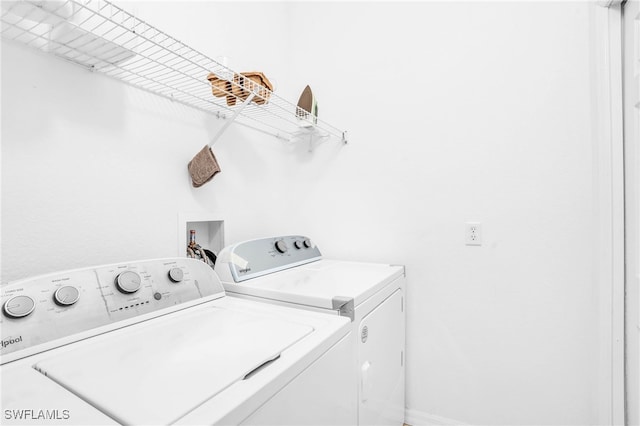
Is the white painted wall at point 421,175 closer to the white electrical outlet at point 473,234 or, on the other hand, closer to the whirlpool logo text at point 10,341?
the white electrical outlet at point 473,234

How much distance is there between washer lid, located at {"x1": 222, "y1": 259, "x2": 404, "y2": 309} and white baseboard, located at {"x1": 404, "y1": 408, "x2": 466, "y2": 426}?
80 cm

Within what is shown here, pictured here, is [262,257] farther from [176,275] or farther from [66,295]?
[66,295]

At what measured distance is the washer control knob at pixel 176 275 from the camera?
1.05 metres

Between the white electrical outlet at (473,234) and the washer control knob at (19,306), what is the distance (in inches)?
66.8

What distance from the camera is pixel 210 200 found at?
152cm

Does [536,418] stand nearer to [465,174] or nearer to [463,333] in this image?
[463,333]

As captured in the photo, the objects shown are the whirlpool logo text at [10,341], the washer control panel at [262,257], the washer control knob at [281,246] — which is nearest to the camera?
the whirlpool logo text at [10,341]

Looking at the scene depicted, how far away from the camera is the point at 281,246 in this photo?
1614mm

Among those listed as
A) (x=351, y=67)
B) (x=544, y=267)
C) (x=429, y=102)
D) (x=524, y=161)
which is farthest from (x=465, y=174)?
(x=351, y=67)

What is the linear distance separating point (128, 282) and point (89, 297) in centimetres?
10

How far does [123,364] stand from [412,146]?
160 cm

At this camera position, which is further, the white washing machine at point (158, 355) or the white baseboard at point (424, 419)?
the white baseboard at point (424, 419)

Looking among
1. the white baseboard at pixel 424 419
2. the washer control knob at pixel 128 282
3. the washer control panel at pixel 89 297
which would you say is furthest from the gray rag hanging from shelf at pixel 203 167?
the white baseboard at pixel 424 419

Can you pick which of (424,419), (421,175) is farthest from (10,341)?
(424,419)
